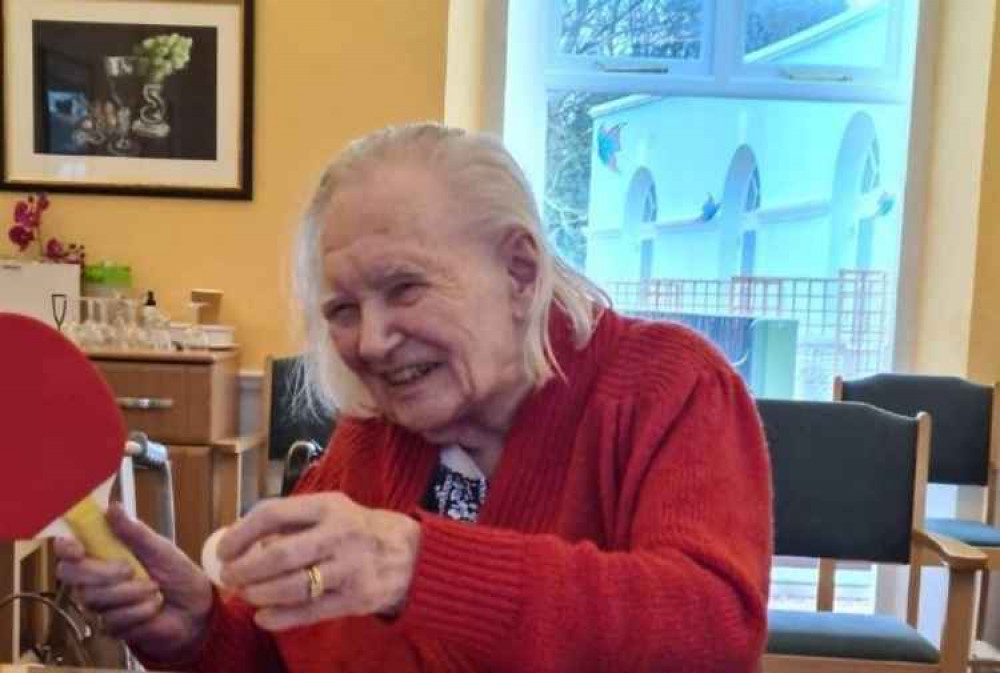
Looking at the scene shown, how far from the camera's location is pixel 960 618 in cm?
176

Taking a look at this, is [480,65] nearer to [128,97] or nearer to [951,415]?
[128,97]

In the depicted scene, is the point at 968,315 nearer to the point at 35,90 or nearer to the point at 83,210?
the point at 83,210

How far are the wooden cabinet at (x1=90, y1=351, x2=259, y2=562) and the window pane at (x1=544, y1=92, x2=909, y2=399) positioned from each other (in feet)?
4.60

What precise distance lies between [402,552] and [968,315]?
2.85m

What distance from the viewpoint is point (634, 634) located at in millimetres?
713

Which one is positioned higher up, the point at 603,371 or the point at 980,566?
the point at 603,371

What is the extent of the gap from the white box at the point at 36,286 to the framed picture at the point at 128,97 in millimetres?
287

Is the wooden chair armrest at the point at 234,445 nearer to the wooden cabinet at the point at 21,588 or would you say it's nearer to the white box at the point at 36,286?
the wooden cabinet at the point at 21,588

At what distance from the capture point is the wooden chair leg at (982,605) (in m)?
2.88

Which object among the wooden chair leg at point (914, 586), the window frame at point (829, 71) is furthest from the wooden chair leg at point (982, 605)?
the window frame at point (829, 71)

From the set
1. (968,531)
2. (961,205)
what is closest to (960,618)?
(968,531)

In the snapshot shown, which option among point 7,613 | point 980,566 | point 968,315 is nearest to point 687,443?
point 980,566

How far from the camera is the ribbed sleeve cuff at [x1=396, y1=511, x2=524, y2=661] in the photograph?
2.20ft

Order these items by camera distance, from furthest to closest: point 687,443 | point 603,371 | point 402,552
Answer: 1. point 603,371
2. point 687,443
3. point 402,552
